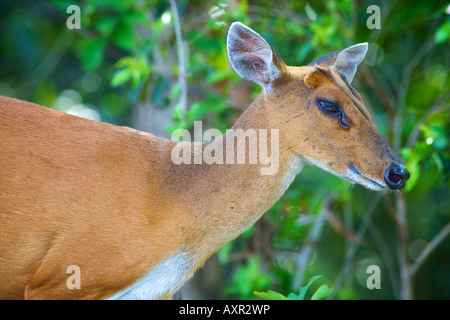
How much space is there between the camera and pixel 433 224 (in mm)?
9812

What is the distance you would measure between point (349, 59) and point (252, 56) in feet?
3.25

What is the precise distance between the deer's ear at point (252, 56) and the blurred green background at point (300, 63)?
3.82ft

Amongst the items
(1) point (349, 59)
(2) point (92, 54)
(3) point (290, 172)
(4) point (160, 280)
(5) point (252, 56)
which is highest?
(2) point (92, 54)

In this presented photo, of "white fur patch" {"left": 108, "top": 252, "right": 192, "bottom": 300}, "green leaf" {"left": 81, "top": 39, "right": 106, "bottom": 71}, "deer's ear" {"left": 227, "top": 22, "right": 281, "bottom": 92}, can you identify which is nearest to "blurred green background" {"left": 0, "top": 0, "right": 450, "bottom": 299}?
"green leaf" {"left": 81, "top": 39, "right": 106, "bottom": 71}

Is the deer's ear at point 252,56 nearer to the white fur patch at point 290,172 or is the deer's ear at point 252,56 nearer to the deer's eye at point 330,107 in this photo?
the deer's eye at point 330,107

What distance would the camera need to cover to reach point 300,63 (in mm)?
6430

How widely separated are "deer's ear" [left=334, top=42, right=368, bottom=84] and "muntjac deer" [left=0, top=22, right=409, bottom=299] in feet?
1.00

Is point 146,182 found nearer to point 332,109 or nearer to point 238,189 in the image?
point 238,189

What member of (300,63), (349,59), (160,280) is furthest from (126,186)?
(300,63)

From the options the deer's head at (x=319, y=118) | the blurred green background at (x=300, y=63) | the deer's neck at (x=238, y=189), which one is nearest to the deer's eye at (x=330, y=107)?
the deer's head at (x=319, y=118)

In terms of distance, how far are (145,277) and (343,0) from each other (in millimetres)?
3982

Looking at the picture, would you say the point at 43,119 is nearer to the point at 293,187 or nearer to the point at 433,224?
the point at 293,187

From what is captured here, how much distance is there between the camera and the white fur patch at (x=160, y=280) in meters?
4.07

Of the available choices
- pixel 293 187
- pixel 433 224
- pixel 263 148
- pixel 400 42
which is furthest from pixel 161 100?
pixel 433 224
